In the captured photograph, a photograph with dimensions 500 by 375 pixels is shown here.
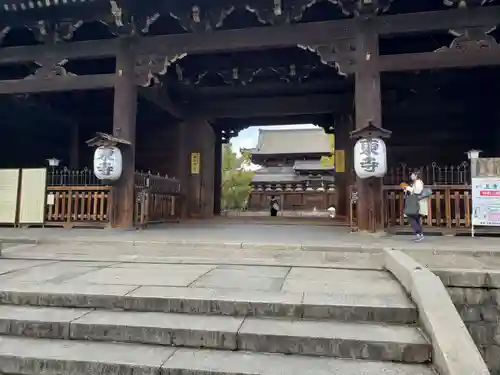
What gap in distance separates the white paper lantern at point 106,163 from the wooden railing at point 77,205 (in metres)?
0.60

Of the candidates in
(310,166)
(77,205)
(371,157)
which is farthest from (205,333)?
(310,166)

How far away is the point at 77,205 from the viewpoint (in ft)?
34.1

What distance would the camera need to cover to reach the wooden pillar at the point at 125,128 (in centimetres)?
981

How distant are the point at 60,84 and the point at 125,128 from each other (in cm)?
235

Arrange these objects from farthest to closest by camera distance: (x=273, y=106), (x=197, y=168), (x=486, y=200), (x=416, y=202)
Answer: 1. (x=197, y=168)
2. (x=273, y=106)
3. (x=486, y=200)
4. (x=416, y=202)

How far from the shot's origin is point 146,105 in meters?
13.6

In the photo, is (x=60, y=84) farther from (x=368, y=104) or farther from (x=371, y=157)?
(x=371, y=157)

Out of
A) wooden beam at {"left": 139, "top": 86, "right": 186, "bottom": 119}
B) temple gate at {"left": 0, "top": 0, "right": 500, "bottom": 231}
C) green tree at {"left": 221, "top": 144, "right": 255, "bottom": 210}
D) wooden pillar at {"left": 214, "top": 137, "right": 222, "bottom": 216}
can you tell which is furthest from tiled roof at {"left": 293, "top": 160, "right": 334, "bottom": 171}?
wooden beam at {"left": 139, "top": 86, "right": 186, "bottom": 119}

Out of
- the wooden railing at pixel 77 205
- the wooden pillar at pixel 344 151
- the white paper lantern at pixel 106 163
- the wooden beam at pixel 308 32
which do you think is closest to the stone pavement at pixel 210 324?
the white paper lantern at pixel 106 163

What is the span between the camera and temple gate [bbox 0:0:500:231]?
909 cm

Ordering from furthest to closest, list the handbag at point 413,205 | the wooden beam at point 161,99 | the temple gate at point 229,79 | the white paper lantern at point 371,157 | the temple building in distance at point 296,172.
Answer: the temple building in distance at point 296,172 < the wooden beam at point 161,99 < the temple gate at point 229,79 < the white paper lantern at point 371,157 < the handbag at point 413,205

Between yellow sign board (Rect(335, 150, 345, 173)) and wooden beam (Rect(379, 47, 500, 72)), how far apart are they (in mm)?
5508

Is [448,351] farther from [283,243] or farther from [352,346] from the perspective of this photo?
[283,243]

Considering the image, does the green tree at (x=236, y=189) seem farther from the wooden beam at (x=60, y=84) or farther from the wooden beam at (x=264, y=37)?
the wooden beam at (x=264, y=37)
